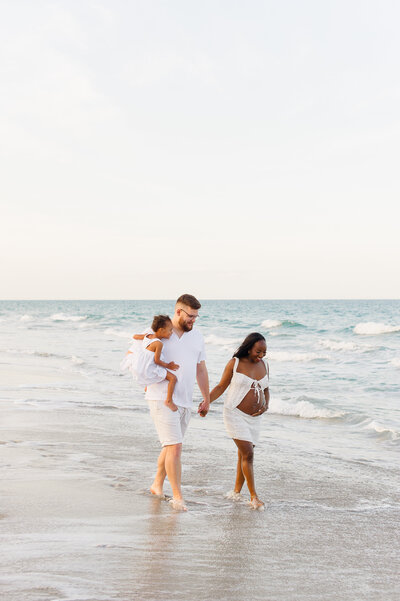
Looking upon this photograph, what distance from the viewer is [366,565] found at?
12.7 ft

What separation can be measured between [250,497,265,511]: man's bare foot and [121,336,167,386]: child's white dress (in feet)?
4.49

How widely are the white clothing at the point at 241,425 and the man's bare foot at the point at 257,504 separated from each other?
1.62 feet

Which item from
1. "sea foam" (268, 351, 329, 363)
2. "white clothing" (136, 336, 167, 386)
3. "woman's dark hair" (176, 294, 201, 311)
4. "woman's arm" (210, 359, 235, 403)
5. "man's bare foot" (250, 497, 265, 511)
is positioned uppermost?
"woman's dark hair" (176, 294, 201, 311)

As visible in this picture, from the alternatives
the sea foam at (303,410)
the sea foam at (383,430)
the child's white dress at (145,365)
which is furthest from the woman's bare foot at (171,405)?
the sea foam at (303,410)

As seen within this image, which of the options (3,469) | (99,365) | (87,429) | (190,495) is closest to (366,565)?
(190,495)

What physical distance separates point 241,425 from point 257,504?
69 centimetres

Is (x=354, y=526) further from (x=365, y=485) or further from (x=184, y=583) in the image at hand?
(x=184, y=583)

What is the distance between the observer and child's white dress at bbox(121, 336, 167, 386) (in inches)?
190

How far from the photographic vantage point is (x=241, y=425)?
5.27m

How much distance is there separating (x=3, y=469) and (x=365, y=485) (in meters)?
3.71

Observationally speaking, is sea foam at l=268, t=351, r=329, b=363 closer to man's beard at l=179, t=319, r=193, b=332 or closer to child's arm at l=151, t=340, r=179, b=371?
man's beard at l=179, t=319, r=193, b=332

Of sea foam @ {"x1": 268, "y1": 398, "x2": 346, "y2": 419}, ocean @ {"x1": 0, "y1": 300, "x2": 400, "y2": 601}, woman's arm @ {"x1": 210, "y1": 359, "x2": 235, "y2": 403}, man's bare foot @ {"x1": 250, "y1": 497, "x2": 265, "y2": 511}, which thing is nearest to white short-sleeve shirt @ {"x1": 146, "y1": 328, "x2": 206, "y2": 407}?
woman's arm @ {"x1": 210, "y1": 359, "x2": 235, "y2": 403}

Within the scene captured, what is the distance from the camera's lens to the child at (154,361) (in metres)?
4.84

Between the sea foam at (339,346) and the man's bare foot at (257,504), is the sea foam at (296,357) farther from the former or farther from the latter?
the man's bare foot at (257,504)
